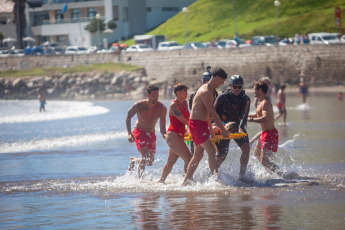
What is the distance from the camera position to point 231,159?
12.6m

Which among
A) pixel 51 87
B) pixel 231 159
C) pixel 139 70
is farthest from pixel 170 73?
pixel 231 159

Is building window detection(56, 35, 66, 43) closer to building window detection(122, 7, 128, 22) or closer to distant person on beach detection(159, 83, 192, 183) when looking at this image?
building window detection(122, 7, 128, 22)

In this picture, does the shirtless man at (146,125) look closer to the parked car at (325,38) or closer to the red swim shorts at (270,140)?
the red swim shorts at (270,140)

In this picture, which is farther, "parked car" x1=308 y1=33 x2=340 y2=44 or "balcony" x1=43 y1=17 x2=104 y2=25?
"balcony" x1=43 y1=17 x2=104 y2=25

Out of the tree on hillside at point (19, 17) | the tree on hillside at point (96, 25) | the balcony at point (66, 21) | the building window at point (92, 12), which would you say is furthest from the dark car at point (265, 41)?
the tree on hillside at point (19, 17)

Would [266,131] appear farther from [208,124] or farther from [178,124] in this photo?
[178,124]

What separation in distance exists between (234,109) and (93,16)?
228ft

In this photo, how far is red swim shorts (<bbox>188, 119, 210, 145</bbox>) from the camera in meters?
8.91

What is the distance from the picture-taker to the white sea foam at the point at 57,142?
16.6 m

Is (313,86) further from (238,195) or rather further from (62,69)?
(238,195)

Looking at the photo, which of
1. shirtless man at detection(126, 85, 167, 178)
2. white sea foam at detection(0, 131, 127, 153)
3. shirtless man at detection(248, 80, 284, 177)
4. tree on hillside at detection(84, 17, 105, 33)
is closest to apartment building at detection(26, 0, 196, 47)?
tree on hillside at detection(84, 17, 105, 33)

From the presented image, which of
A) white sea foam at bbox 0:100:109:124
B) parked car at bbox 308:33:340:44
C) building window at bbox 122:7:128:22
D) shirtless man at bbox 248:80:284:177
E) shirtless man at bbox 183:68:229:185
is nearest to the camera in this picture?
shirtless man at bbox 183:68:229:185

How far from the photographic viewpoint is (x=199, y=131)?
8922 mm

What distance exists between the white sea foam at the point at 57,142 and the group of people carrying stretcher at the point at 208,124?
695cm
